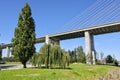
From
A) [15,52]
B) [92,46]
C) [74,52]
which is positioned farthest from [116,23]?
[15,52]

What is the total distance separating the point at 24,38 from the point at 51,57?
20.8 feet

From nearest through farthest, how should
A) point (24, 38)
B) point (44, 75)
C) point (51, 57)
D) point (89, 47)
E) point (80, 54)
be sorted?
point (44, 75) → point (51, 57) → point (24, 38) → point (89, 47) → point (80, 54)

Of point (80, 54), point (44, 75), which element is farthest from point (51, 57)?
point (80, 54)

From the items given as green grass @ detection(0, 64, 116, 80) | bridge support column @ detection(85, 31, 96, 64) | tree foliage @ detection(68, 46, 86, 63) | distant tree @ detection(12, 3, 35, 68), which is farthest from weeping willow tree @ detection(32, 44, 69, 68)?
tree foliage @ detection(68, 46, 86, 63)

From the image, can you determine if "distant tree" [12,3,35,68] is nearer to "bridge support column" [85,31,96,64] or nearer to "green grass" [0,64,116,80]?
"green grass" [0,64,116,80]

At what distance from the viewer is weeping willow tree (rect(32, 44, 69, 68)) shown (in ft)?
88.1

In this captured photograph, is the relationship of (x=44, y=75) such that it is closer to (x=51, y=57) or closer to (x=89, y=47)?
(x=51, y=57)

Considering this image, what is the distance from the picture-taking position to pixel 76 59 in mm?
71375

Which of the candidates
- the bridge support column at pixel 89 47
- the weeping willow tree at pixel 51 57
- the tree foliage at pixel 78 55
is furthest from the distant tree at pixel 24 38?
the tree foliage at pixel 78 55

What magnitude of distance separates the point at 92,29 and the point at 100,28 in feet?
9.24

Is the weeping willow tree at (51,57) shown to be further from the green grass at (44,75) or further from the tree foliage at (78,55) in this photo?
the tree foliage at (78,55)

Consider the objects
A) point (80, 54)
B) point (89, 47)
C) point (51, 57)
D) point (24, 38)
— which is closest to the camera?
point (51, 57)

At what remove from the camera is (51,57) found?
27.0 m

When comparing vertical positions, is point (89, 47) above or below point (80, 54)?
above
